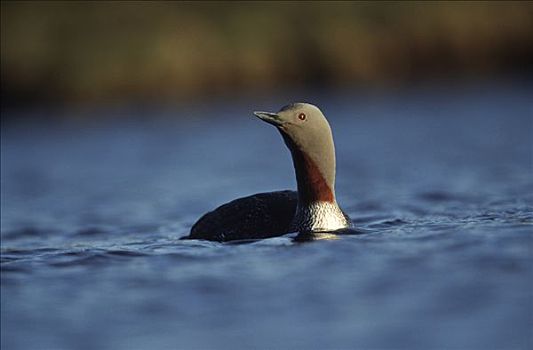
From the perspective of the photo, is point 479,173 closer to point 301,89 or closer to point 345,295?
point 345,295

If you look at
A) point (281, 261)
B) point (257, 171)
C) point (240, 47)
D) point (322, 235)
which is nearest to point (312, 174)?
point (322, 235)

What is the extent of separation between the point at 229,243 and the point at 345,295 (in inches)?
77.7

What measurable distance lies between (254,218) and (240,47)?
1656 cm

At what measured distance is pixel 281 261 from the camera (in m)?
7.97

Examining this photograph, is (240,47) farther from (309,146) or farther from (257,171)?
(309,146)

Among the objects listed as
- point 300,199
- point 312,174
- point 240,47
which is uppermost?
point 240,47

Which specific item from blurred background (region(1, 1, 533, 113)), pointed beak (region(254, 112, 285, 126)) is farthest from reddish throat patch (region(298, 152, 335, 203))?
blurred background (region(1, 1, 533, 113))

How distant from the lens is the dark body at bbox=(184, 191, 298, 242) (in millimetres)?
8953

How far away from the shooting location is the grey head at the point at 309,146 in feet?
28.2

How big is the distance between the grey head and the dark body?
1.00 feet

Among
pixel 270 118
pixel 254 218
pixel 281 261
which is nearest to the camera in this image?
pixel 281 261

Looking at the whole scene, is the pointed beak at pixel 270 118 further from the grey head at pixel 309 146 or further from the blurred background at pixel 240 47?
the blurred background at pixel 240 47

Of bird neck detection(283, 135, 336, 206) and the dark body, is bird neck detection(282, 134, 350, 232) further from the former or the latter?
the dark body

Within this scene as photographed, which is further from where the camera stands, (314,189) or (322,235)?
(314,189)
